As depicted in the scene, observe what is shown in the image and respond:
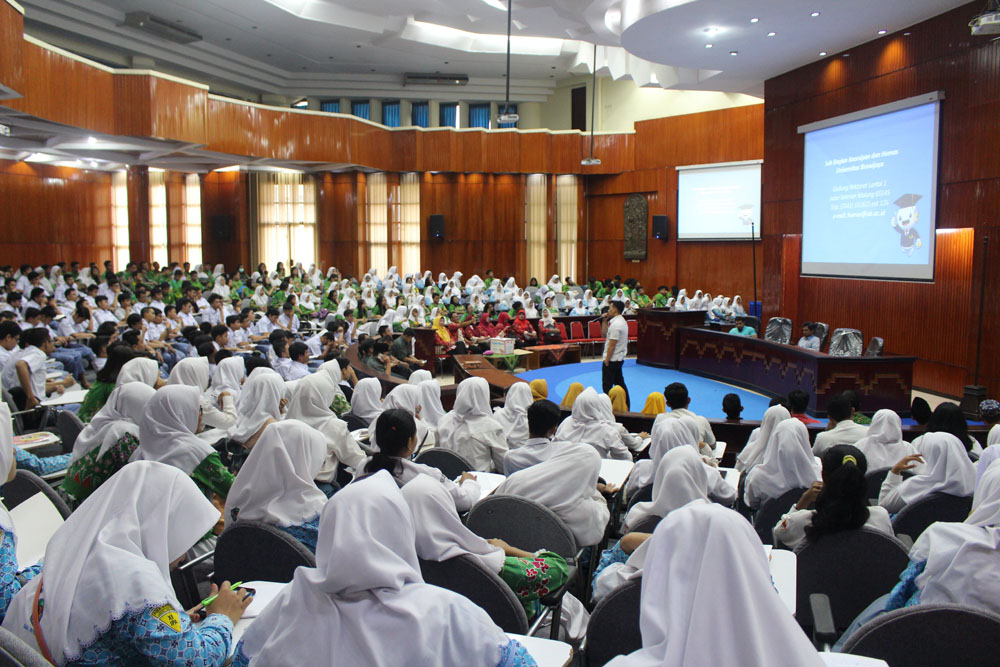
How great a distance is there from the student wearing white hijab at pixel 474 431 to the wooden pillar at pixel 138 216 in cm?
1333

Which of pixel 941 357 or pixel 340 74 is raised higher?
pixel 340 74

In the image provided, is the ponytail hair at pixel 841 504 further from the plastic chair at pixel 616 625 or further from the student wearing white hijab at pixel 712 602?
the student wearing white hijab at pixel 712 602

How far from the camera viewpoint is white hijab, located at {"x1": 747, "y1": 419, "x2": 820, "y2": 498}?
363 cm

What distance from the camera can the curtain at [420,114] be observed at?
2320cm

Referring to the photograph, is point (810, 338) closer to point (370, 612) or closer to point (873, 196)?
point (873, 196)

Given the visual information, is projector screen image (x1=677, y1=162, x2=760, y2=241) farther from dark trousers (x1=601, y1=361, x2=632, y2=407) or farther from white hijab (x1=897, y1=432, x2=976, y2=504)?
white hijab (x1=897, y1=432, x2=976, y2=504)

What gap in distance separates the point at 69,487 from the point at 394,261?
55.4ft

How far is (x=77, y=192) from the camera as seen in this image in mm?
19078

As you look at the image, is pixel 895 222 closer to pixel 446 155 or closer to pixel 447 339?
pixel 447 339

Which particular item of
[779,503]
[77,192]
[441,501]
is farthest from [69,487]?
[77,192]

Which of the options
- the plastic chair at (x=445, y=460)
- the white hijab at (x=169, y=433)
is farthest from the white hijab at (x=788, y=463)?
the white hijab at (x=169, y=433)

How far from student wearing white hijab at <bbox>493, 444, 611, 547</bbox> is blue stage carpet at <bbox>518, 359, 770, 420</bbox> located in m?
5.44

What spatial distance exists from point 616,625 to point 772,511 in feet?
5.71

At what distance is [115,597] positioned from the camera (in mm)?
1778
